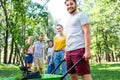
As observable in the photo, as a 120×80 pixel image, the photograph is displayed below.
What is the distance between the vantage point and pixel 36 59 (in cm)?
1266

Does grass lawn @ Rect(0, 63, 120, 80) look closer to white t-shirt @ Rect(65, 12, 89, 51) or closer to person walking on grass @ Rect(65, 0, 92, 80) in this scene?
person walking on grass @ Rect(65, 0, 92, 80)

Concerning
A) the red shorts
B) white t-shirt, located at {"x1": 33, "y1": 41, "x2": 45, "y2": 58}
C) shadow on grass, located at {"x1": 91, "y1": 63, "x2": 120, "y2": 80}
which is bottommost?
shadow on grass, located at {"x1": 91, "y1": 63, "x2": 120, "y2": 80}

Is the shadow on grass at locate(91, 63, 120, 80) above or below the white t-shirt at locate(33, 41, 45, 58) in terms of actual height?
below

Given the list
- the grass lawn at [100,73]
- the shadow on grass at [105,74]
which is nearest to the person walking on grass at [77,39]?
the grass lawn at [100,73]

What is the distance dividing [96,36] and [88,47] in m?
51.8

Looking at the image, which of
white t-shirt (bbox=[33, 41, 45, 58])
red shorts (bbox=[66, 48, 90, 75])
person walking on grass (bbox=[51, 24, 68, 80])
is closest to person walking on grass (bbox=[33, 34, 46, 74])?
white t-shirt (bbox=[33, 41, 45, 58])

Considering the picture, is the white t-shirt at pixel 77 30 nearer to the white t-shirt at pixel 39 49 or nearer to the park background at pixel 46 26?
the park background at pixel 46 26

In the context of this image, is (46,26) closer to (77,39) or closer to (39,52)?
(39,52)

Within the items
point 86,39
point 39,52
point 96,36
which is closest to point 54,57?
point 39,52

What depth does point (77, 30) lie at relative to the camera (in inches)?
222

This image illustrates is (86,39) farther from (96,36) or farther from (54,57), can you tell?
(96,36)

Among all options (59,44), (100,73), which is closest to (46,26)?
Answer: (100,73)

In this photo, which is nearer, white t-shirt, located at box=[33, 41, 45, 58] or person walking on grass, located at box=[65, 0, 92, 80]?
person walking on grass, located at box=[65, 0, 92, 80]

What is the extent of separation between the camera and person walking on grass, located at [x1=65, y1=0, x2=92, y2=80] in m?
5.44
